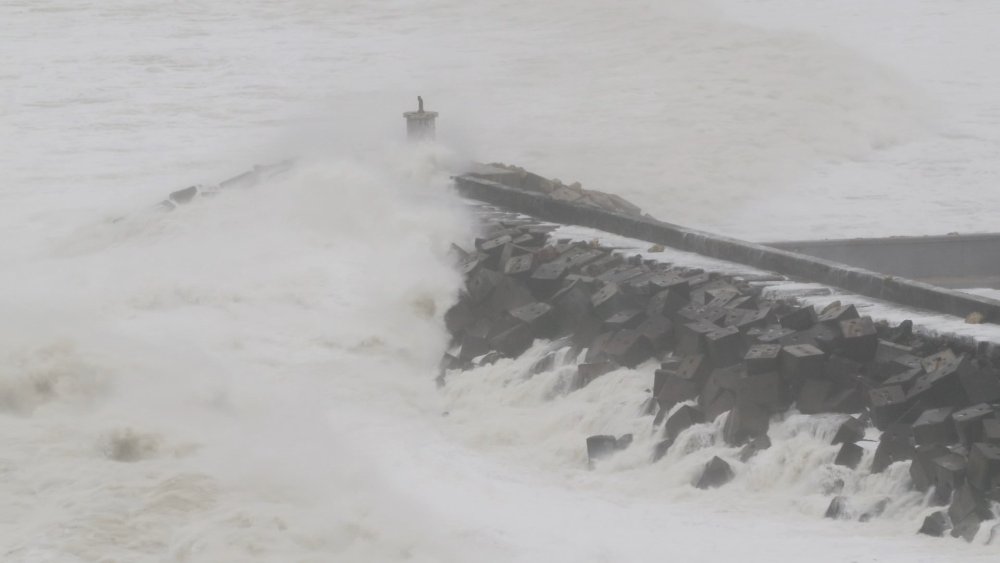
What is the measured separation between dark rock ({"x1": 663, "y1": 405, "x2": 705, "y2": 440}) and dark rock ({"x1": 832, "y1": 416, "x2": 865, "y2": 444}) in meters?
1.15

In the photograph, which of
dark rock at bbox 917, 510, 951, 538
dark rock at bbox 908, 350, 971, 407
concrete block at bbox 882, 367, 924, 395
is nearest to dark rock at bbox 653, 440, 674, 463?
concrete block at bbox 882, 367, 924, 395

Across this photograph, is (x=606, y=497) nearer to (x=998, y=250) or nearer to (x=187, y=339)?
(x=187, y=339)

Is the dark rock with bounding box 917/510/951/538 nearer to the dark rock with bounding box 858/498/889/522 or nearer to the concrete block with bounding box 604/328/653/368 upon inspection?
the dark rock with bounding box 858/498/889/522

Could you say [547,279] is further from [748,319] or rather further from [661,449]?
[661,449]

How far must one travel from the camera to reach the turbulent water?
365 inches

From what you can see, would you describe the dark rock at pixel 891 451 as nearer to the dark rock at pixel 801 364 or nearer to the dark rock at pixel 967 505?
the dark rock at pixel 967 505

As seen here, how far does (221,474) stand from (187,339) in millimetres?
3434

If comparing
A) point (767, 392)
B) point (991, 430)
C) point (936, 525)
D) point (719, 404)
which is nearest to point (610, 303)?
point (719, 404)

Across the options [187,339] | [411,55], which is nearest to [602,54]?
[411,55]

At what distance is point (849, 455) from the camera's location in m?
9.46

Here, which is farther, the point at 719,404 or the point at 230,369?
the point at 230,369

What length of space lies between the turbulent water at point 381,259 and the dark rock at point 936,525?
81 mm

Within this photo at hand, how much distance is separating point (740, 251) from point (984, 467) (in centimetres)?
480

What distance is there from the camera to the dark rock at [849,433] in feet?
31.5
